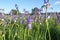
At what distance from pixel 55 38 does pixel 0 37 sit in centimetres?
87

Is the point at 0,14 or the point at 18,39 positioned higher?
the point at 0,14

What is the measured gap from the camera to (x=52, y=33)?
295cm

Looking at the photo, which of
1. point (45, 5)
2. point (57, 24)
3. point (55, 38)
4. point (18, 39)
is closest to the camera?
point (45, 5)

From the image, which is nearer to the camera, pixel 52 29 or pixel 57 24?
pixel 52 29

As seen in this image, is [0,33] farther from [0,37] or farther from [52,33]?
[52,33]

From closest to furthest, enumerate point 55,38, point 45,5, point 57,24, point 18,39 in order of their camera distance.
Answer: point 45,5 < point 18,39 < point 55,38 < point 57,24

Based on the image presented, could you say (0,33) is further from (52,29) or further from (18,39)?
(52,29)

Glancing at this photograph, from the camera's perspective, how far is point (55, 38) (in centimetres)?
A: 286

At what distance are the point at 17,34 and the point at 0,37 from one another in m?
0.23

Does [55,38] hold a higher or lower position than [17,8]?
lower

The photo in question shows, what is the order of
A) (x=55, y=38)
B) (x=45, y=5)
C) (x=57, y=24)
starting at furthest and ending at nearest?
(x=57, y=24)
(x=55, y=38)
(x=45, y=5)

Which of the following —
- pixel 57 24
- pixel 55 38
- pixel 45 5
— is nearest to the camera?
pixel 45 5

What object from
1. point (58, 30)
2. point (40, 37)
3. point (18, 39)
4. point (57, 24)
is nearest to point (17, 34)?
point (18, 39)

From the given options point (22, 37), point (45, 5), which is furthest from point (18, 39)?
point (45, 5)
